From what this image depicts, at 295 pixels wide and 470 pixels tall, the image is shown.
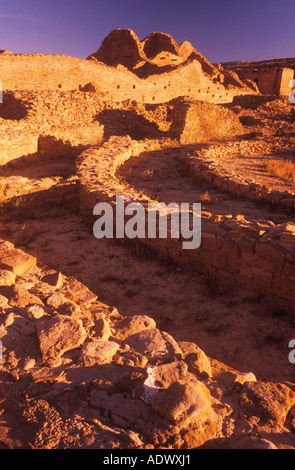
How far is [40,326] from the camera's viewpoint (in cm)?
225

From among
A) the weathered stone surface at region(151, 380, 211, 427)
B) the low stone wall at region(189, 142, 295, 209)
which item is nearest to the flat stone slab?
the weathered stone surface at region(151, 380, 211, 427)

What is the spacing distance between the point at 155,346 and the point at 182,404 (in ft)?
2.39

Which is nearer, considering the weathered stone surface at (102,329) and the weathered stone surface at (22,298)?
the weathered stone surface at (102,329)

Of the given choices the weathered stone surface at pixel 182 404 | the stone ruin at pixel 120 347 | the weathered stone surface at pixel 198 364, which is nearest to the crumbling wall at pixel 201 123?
the stone ruin at pixel 120 347

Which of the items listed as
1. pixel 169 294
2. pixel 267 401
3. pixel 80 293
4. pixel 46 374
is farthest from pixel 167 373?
pixel 169 294

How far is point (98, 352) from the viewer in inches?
83.9

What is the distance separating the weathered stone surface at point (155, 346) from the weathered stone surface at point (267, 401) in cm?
52

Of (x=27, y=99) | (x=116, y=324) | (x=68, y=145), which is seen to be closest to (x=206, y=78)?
(x=27, y=99)

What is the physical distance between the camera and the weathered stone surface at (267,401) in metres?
1.84

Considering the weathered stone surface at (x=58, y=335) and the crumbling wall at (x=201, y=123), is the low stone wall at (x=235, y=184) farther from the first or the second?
the weathered stone surface at (x=58, y=335)

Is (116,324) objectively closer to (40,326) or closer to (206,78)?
(40,326)

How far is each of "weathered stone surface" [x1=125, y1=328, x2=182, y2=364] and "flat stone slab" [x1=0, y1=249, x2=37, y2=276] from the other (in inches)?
59.9

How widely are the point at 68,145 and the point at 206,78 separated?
20787mm
